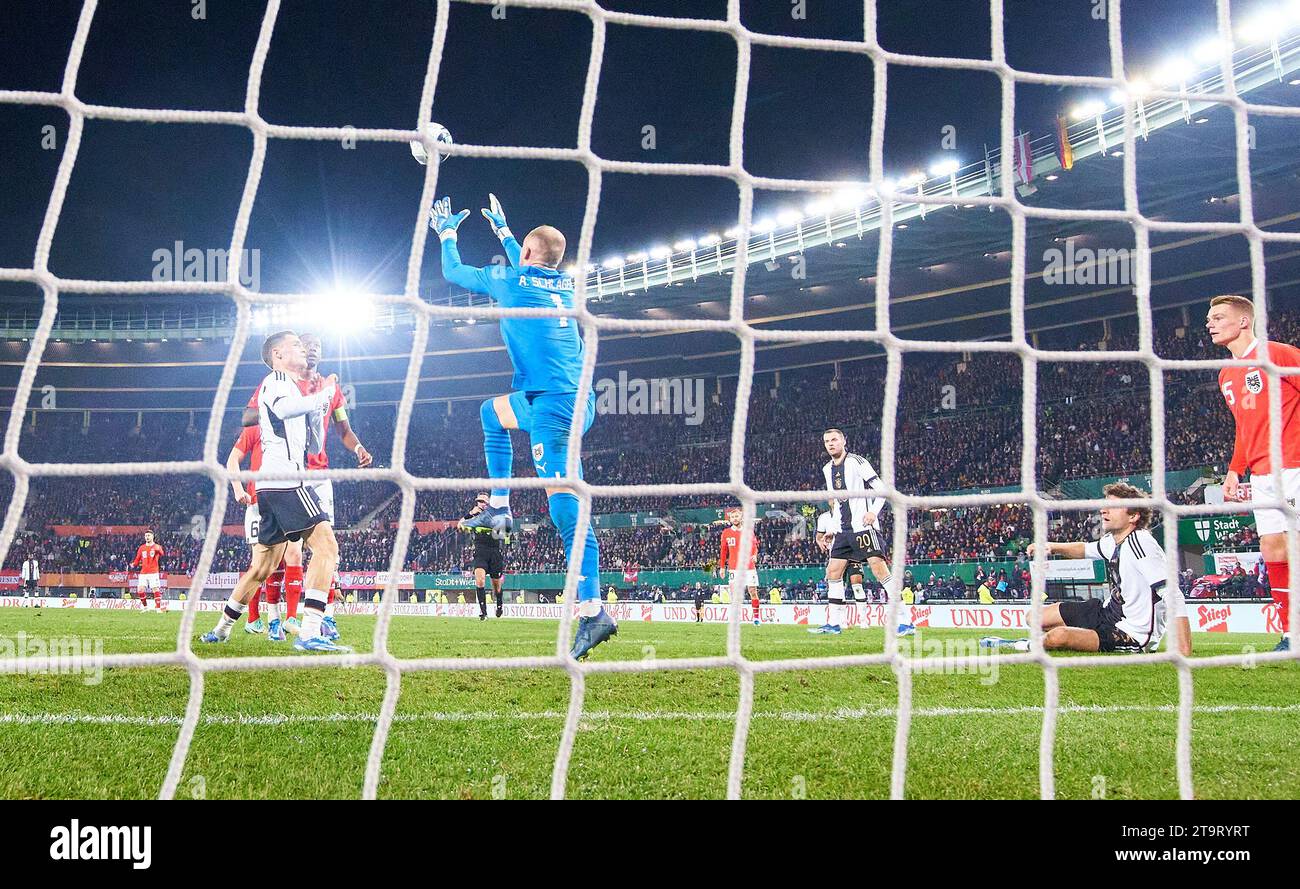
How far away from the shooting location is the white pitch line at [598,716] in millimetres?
3201

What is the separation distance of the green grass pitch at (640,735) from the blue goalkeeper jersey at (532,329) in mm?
1421

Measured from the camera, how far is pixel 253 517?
6.72 m

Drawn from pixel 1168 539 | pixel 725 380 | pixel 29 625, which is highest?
pixel 725 380

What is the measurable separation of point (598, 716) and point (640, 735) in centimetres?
34

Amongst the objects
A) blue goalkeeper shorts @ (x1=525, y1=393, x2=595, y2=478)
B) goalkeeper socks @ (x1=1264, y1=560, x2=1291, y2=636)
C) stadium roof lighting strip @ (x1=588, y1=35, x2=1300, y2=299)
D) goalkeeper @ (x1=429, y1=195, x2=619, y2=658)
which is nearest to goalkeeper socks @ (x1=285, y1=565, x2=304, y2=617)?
goalkeeper @ (x1=429, y1=195, x2=619, y2=658)

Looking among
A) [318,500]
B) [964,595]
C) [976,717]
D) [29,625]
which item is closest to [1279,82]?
[964,595]

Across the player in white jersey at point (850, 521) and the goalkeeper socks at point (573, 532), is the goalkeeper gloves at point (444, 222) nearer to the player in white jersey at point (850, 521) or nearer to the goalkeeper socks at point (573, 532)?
the goalkeeper socks at point (573, 532)

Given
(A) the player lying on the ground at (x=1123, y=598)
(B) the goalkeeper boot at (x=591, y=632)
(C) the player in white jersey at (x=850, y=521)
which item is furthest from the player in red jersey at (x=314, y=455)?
(A) the player lying on the ground at (x=1123, y=598)

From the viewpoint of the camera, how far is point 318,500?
5.45m

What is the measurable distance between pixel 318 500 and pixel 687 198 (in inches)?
767
